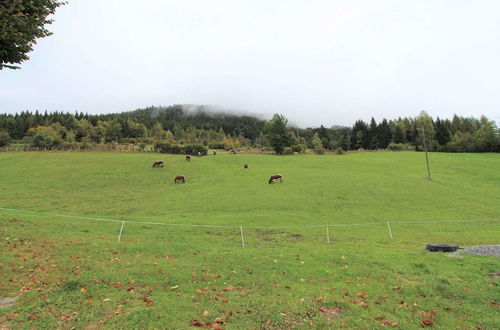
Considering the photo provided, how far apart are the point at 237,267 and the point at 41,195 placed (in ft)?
104

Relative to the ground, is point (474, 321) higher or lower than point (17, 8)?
lower

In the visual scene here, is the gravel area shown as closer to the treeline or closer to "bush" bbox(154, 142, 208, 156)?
"bush" bbox(154, 142, 208, 156)

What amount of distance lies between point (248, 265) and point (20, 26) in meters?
11.2

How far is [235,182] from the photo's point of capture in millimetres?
40719

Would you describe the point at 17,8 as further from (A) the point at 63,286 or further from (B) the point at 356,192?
(B) the point at 356,192

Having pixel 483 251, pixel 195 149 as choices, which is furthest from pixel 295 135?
pixel 483 251

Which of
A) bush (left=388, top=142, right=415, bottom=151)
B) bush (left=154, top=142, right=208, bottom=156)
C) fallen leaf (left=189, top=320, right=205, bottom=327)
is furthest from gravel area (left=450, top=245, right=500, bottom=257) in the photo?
bush (left=388, top=142, right=415, bottom=151)

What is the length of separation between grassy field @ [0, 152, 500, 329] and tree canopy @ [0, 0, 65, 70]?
287 inches

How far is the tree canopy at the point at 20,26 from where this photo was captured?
887cm

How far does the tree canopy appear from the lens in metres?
8.87

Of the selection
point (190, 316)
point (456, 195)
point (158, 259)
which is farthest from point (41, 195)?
point (456, 195)

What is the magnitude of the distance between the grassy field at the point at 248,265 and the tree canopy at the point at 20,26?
7.29 m

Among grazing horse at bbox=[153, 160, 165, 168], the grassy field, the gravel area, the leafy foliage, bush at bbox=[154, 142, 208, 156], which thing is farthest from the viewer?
the leafy foliage

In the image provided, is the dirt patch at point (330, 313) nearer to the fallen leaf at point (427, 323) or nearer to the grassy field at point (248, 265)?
the grassy field at point (248, 265)
